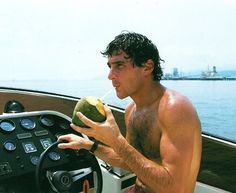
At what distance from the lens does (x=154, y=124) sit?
179 cm

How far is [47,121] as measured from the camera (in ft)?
6.62

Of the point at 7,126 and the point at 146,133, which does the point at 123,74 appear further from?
the point at 7,126

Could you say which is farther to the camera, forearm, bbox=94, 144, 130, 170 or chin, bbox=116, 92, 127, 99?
forearm, bbox=94, 144, 130, 170

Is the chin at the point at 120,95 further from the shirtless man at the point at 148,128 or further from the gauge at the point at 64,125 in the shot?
the gauge at the point at 64,125

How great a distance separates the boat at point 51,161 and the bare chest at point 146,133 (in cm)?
26

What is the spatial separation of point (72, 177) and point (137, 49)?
73cm

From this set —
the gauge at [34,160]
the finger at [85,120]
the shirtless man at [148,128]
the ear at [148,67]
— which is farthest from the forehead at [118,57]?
the gauge at [34,160]

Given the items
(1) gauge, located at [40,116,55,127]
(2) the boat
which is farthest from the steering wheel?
(1) gauge, located at [40,116,55,127]

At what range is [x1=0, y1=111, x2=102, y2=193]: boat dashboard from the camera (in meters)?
1.59

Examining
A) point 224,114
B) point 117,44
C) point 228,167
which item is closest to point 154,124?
point 117,44

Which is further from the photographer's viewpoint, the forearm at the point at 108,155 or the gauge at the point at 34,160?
the forearm at the point at 108,155

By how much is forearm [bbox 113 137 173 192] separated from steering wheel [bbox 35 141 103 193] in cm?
20

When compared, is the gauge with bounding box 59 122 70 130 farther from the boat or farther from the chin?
the chin

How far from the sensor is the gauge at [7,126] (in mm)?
1789
